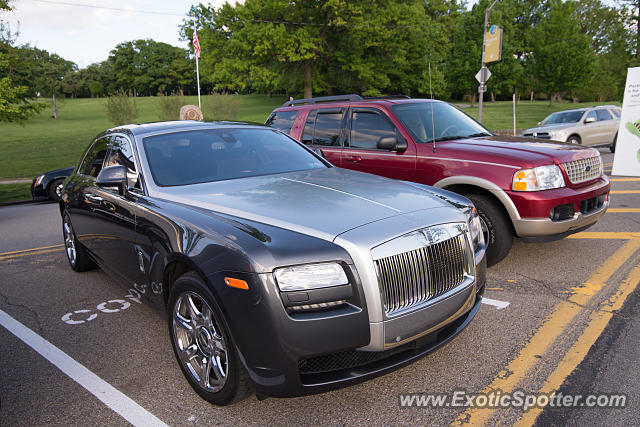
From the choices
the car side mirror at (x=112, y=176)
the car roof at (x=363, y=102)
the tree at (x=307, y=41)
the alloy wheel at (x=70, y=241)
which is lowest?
the alloy wheel at (x=70, y=241)

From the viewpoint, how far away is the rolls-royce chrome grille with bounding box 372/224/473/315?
8.42ft

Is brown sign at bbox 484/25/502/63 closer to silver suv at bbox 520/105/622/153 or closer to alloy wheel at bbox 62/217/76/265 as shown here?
silver suv at bbox 520/105/622/153

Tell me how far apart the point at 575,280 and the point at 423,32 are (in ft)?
134

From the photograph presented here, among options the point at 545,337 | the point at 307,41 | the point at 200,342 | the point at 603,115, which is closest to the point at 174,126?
the point at 200,342

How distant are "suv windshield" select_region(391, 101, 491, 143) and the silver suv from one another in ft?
36.2

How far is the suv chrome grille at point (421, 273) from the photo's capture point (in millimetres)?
2562

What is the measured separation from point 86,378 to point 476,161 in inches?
165

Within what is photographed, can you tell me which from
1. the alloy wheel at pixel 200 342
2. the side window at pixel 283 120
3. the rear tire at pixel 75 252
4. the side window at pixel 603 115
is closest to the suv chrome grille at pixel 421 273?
the alloy wheel at pixel 200 342

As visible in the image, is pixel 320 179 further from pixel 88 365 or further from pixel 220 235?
pixel 88 365

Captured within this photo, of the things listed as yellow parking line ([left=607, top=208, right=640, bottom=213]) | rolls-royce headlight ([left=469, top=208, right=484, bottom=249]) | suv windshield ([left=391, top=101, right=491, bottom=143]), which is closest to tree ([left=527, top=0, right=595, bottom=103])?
yellow parking line ([left=607, top=208, right=640, bottom=213])

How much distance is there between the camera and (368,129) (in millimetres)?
6367

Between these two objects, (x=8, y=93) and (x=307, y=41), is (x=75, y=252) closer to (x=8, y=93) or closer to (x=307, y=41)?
(x=8, y=93)

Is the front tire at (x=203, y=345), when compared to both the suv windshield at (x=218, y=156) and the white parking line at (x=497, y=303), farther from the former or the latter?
the white parking line at (x=497, y=303)

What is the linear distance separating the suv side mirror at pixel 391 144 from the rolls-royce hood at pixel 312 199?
188 cm
